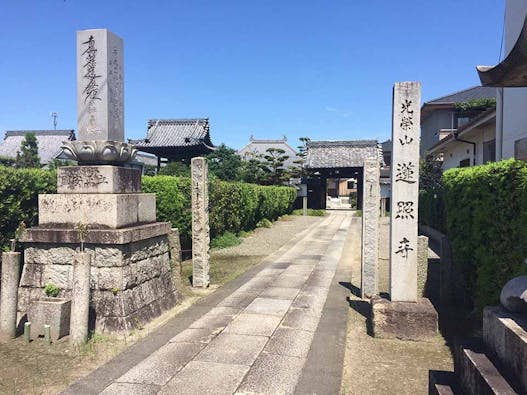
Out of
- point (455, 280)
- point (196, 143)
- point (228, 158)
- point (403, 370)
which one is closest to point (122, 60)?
point (403, 370)

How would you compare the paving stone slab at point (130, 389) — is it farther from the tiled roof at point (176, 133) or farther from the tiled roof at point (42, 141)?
the tiled roof at point (42, 141)

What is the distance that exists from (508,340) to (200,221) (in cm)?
616

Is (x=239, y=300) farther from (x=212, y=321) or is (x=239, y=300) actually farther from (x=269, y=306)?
(x=212, y=321)

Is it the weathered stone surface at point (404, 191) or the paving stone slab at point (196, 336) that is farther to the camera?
the weathered stone surface at point (404, 191)

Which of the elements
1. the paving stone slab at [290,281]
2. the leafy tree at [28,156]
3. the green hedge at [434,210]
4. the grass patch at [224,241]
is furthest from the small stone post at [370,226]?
the leafy tree at [28,156]

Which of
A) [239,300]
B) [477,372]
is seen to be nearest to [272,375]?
[477,372]

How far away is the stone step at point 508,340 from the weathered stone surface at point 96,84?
5178 mm

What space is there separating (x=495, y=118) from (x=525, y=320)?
36.0ft

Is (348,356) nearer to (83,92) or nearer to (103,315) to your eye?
(103,315)

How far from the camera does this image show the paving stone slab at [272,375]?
3768 millimetres

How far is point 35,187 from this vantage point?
602 cm

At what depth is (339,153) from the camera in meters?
37.8

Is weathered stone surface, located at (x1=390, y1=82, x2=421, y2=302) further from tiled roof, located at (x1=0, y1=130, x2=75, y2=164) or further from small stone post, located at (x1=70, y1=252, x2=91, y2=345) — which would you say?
tiled roof, located at (x1=0, y1=130, x2=75, y2=164)

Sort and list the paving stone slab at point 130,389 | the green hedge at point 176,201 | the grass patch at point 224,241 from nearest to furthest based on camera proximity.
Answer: the paving stone slab at point 130,389 → the green hedge at point 176,201 → the grass patch at point 224,241
